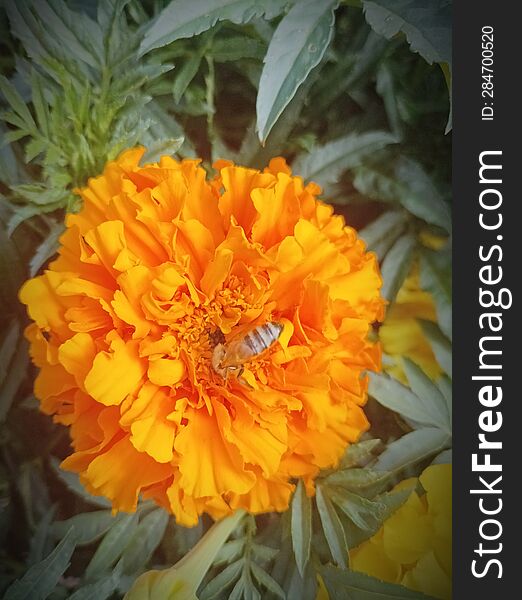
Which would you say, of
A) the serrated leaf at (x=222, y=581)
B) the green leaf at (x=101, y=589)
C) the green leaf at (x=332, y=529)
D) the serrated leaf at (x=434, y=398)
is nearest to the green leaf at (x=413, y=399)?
the serrated leaf at (x=434, y=398)

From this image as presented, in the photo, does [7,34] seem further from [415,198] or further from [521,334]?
[521,334]

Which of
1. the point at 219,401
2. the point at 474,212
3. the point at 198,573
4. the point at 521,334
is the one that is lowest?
the point at 198,573

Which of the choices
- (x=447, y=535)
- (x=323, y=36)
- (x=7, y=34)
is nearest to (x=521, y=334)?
(x=447, y=535)

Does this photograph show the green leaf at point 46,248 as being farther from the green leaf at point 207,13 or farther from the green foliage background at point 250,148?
the green leaf at point 207,13

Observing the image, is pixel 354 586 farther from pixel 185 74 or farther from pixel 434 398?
pixel 185 74

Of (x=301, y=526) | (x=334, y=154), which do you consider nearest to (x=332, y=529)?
(x=301, y=526)

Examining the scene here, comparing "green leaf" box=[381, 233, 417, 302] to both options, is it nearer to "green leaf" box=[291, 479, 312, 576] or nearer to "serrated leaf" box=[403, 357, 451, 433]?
"serrated leaf" box=[403, 357, 451, 433]
